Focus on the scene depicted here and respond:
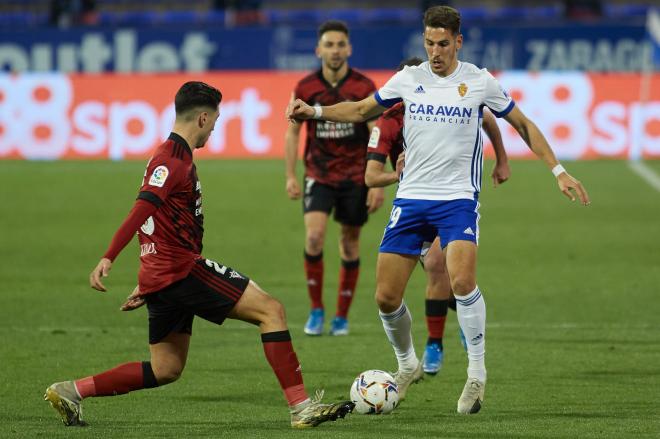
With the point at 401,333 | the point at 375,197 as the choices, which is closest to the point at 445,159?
the point at 401,333


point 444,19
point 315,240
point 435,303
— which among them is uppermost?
point 444,19

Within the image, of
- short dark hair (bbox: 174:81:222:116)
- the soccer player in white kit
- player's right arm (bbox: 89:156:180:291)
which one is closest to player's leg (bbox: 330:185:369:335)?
the soccer player in white kit

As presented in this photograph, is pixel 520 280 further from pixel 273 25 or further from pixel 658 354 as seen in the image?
pixel 273 25

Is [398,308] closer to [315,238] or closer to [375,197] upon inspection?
[375,197]

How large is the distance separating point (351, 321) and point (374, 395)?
12.4 feet

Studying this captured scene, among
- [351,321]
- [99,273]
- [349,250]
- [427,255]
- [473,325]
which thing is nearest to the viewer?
[99,273]

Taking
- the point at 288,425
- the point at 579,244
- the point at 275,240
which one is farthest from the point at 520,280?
the point at 288,425

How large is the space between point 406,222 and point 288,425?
1430mm

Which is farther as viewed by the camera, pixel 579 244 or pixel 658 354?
pixel 579 244

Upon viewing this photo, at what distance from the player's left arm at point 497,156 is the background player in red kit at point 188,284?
1993 mm

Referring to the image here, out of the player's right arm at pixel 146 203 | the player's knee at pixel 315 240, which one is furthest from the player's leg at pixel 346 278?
the player's right arm at pixel 146 203

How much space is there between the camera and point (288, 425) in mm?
6746

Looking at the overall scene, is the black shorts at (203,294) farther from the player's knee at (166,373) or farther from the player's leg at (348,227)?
→ the player's leg at (348,227)

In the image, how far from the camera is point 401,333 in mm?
7723
